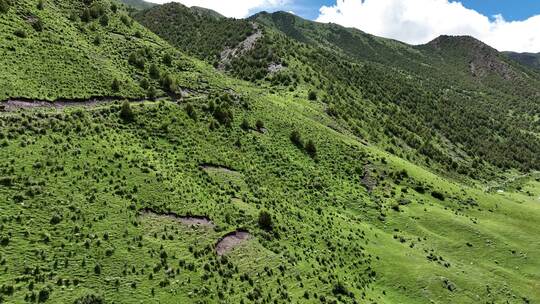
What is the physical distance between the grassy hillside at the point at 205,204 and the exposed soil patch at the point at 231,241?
0.82ft

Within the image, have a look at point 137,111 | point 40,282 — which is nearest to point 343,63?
point 137,111

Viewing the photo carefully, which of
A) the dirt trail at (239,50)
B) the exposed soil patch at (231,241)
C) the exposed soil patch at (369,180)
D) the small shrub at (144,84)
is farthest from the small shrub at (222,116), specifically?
the dirt trail at (239,50)

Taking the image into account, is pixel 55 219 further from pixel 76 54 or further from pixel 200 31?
pixel 200 31

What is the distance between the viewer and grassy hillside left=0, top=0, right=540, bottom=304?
42344 mm

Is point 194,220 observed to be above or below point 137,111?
below

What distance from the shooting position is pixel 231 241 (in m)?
51.9

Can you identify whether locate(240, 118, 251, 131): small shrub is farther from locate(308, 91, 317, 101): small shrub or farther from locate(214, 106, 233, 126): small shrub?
locate(308, 91, 317, 101): small shrub

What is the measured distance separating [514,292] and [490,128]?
144m

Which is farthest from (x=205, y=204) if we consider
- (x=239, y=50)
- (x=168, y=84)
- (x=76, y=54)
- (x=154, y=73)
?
(x=239, y=50)

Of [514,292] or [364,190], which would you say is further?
[364,190]

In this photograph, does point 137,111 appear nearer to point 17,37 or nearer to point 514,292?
point 17,37

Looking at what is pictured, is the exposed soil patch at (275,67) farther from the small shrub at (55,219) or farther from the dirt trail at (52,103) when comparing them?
the small shrub at (55,219)

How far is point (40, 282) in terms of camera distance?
36.7 m

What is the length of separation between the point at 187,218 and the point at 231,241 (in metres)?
5.60
